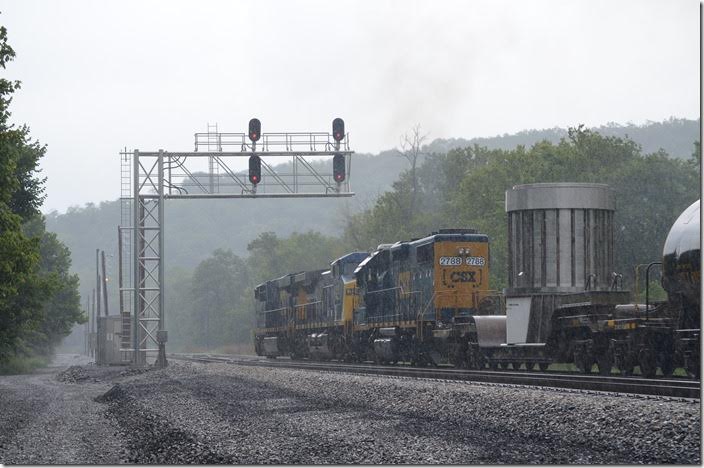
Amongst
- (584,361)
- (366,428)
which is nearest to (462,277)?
(584,361)

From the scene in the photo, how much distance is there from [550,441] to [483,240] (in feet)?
66.0

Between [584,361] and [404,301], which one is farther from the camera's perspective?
[404,301]

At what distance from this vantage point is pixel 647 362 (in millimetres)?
22312

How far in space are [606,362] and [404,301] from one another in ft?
41.2

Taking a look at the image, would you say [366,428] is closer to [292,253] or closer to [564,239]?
[564,239]

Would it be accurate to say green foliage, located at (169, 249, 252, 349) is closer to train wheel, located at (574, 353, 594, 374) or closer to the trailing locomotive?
the trailing locomotive

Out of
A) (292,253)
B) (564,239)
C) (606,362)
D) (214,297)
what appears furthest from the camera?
(214,297)

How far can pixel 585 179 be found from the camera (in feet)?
222

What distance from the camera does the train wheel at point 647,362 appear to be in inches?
876

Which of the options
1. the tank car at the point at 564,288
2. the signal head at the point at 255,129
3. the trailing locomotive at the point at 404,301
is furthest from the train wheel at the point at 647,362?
the signal head at the point at 255,129

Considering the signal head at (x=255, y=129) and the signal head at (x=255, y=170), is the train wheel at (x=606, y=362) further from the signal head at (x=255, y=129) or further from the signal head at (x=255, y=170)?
the signal head at (x=255, y=170)

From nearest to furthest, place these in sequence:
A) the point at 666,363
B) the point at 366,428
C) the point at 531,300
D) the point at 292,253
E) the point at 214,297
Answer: the point at 366,428, the point at 666,363, the point at 531,300, the point at 292,253, the point at 214,297

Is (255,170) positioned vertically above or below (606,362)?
above

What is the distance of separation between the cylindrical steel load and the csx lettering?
6105 mm
